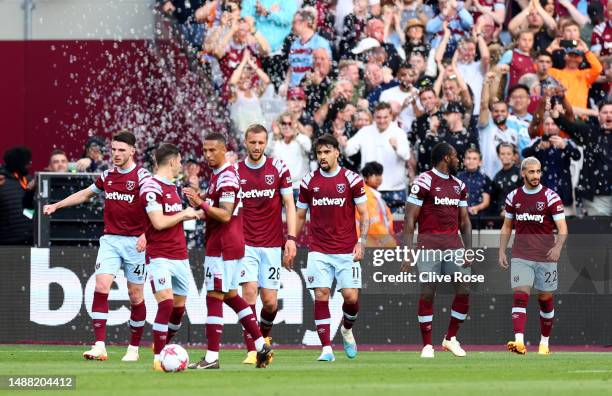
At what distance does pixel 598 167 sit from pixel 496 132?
1.68m

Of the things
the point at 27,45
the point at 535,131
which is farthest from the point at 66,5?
the point at 535,131

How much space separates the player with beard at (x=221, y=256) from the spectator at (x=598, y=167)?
25.1 feet

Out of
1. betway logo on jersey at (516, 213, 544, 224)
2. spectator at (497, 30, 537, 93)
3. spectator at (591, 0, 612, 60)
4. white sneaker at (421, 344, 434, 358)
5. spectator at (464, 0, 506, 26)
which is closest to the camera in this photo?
white sneaker at (421, 344, 434, 358)

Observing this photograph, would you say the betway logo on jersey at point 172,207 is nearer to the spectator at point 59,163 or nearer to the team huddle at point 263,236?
the team huddle at point 263,236

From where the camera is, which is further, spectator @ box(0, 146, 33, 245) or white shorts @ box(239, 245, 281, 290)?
spectator @ box(0, 146, 33, 245)

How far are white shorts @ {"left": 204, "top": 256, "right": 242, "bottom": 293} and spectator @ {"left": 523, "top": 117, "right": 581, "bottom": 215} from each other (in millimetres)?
7412

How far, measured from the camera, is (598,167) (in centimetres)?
1934

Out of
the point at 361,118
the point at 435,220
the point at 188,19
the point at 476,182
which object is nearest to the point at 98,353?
the point at 435,220

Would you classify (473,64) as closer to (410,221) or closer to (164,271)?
(410,221)

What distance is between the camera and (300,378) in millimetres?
12234

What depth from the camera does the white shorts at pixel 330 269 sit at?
15.4m

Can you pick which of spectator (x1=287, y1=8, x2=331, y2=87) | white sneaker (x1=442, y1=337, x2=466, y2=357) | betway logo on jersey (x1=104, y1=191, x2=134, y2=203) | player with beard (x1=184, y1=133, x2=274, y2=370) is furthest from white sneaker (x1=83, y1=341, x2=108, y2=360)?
spectator (x1=287, y1=8, x2=331, y2=87)

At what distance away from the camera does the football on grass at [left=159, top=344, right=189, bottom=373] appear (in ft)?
41.2

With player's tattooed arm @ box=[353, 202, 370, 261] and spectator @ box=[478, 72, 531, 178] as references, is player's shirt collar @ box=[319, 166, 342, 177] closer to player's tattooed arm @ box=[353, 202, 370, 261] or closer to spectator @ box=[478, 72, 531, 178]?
player's tattooed arm @ box=[353, 202, 370, 261]
